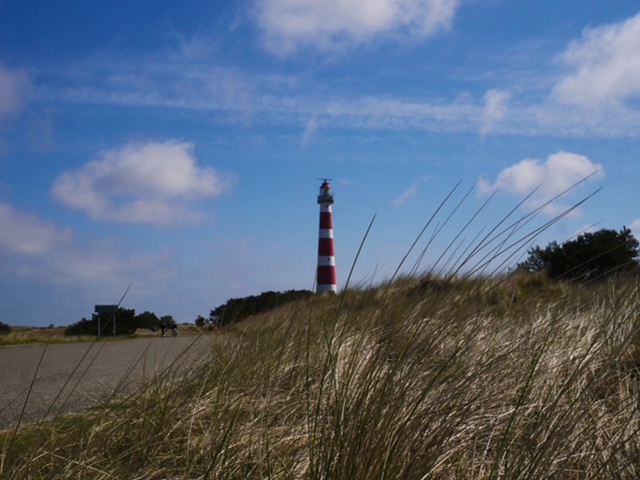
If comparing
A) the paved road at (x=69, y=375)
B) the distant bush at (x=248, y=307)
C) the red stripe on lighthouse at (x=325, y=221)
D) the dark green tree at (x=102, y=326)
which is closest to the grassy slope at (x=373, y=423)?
the paved road at (x=69, y=375)

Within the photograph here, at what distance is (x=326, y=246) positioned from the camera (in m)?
31.6

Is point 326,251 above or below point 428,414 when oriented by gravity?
above

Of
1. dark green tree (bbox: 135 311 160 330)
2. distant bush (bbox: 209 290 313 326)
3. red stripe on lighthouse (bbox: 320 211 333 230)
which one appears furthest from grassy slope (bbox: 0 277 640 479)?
red stripe on lighthouse (bbox: 320 211 333 230)

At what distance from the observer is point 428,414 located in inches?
104

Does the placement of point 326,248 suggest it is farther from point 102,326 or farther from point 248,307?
point 248,307

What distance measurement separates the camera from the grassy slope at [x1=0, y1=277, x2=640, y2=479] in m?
2.43

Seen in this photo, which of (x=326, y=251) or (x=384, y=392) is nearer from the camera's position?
(x=384, y=392)

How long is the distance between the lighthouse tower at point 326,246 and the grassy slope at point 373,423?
25548 millimetres

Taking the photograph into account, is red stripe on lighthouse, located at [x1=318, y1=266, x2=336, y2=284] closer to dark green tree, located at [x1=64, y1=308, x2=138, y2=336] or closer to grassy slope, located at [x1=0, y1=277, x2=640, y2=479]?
dark green tree, located at [x1=64, y1=308, x2=138, y2=336]

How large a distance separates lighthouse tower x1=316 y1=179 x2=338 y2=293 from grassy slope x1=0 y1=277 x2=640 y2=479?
2555 cm

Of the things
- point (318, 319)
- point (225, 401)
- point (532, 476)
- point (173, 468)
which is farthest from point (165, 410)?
point (318, 319)

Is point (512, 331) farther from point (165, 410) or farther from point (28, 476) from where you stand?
point (28, 476)

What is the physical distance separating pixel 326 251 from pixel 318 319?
2553 centimetres

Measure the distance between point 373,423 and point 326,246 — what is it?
29.2 meters
